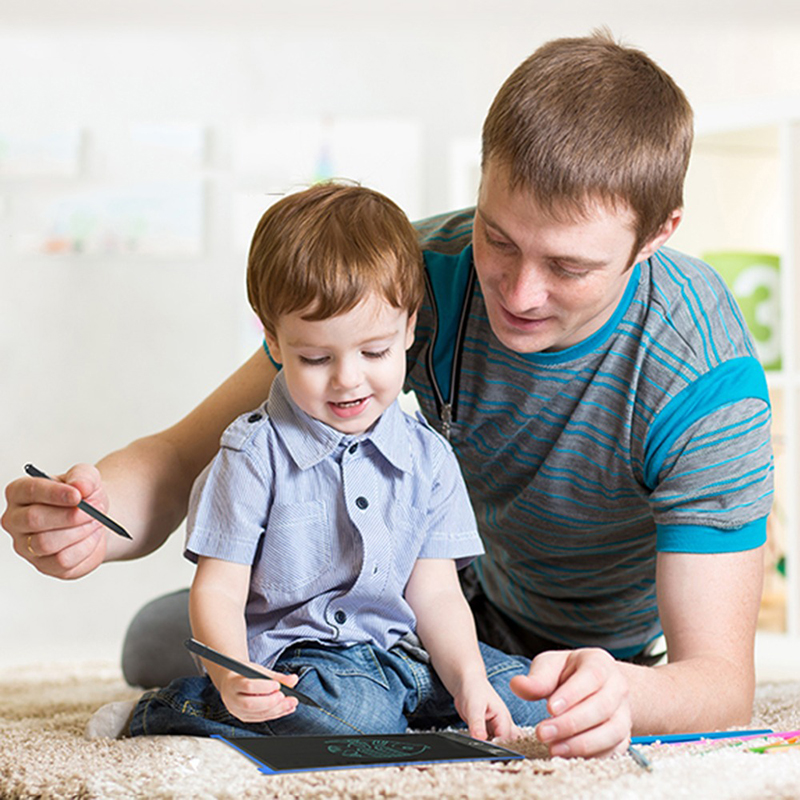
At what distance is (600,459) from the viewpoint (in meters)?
1.29

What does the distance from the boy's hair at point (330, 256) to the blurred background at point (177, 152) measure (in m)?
2.27

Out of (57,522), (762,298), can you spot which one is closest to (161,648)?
(57,522)

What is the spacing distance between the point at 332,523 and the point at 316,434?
0.31ft

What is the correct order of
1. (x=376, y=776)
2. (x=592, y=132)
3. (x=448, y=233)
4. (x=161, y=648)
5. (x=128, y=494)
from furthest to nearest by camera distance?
(x=161, y=648), (x=448, y=233), (x=128, y=494), (x=592, y=132), (x=376, y=776)

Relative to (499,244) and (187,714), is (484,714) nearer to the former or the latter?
(187,714)

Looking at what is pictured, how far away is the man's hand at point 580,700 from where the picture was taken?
0.85m

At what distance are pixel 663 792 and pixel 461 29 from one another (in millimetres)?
3054

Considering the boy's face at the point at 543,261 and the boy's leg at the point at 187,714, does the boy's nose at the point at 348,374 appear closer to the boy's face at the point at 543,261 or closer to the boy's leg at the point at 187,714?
the boy's face at the point at 543,261

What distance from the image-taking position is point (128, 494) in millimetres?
1258

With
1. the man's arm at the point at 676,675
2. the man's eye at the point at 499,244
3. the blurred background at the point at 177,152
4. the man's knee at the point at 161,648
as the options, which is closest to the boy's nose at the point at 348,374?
the man's eye at the point at 499,244

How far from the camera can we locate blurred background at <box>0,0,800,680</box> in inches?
132

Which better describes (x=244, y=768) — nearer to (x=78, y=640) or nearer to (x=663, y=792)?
(x=663, y=792)

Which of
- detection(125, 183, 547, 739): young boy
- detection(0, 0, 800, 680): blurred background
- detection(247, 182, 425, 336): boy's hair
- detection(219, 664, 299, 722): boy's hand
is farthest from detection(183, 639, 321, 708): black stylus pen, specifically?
detection(0, 0, 800, 680): blurred background

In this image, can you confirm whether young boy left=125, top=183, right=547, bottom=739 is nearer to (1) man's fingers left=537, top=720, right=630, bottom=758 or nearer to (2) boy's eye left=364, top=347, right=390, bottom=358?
(2) boy's eye left=364, top=347, right=390, bottom=358
